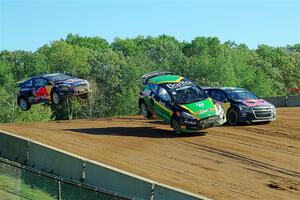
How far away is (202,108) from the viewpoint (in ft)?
69.1

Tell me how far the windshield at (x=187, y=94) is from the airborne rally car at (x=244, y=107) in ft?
7.14

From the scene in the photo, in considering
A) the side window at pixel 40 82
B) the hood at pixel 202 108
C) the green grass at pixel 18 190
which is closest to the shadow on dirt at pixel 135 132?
the hood at pixel 202 108

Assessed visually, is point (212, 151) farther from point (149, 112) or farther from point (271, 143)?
point (149, 112)

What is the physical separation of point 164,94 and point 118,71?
58453 millimetres

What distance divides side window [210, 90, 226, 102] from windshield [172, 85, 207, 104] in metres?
2.26

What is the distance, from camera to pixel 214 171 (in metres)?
16.3

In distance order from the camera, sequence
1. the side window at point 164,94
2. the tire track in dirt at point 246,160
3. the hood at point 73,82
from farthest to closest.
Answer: the hood at point 73,82 → the side window at point 164,94 → the tire track in dirt at point 246,160

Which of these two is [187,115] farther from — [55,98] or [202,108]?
[55,98]

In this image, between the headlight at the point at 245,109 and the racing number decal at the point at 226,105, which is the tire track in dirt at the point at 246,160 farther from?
the racing number decal at the point at 226,105

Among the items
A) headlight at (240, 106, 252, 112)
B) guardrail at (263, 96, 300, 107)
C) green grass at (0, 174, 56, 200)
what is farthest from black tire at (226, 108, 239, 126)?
green grass at (0, 174, 56, 200)

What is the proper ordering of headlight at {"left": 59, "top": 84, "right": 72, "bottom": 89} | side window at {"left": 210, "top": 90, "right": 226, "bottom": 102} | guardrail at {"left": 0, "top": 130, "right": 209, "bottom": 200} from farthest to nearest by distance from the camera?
headlight at {"left": 59, "top": 84, "right": 72, "bottom": 89} < side window at {"left": 210, "top": 90, "right": 226, "bottom": 102} < guardrail at {"left": 0, "top": 130, "right": 209, "bottom": 200}

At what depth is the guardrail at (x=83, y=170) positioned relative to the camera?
515 inches

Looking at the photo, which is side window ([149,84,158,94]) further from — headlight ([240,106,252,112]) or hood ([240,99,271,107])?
hood ([240,99,271,107])

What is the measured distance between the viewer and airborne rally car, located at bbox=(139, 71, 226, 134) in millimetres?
20812
